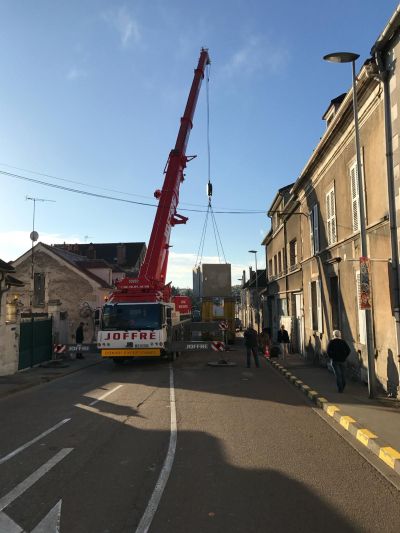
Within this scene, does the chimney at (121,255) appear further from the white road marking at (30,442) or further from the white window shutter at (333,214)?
the white road marking at (30,442)

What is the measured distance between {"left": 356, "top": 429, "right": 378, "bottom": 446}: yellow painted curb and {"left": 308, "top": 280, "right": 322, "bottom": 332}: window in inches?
436

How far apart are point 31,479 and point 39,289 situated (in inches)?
1248

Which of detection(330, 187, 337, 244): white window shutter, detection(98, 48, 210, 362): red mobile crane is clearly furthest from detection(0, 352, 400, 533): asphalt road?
detection(98, 48, 210, 362): red mobile crane

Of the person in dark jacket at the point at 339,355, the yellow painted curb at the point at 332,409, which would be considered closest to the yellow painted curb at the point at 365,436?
the yellow painted curb at the point at 332,409

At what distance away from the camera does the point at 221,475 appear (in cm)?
600

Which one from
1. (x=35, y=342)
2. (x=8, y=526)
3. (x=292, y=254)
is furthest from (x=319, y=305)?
(x=8, y=526)

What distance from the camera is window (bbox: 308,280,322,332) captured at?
18.9 metres

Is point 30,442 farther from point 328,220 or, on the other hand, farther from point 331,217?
point 328,220

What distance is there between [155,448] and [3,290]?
1277 cm

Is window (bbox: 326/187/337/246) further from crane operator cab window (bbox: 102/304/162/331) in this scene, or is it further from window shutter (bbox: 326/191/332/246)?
crane operator cab window (bbox: 102/304/162/331)

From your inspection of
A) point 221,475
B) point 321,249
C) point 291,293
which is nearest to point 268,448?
point 221,475

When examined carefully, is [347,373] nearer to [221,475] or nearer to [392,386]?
[392,386]

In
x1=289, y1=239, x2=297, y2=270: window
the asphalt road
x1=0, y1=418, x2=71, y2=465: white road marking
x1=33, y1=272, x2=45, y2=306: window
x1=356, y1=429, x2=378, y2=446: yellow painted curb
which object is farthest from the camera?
x1=33, y1=272, x2=45, y2=306: window

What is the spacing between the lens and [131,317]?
19.3 meters
